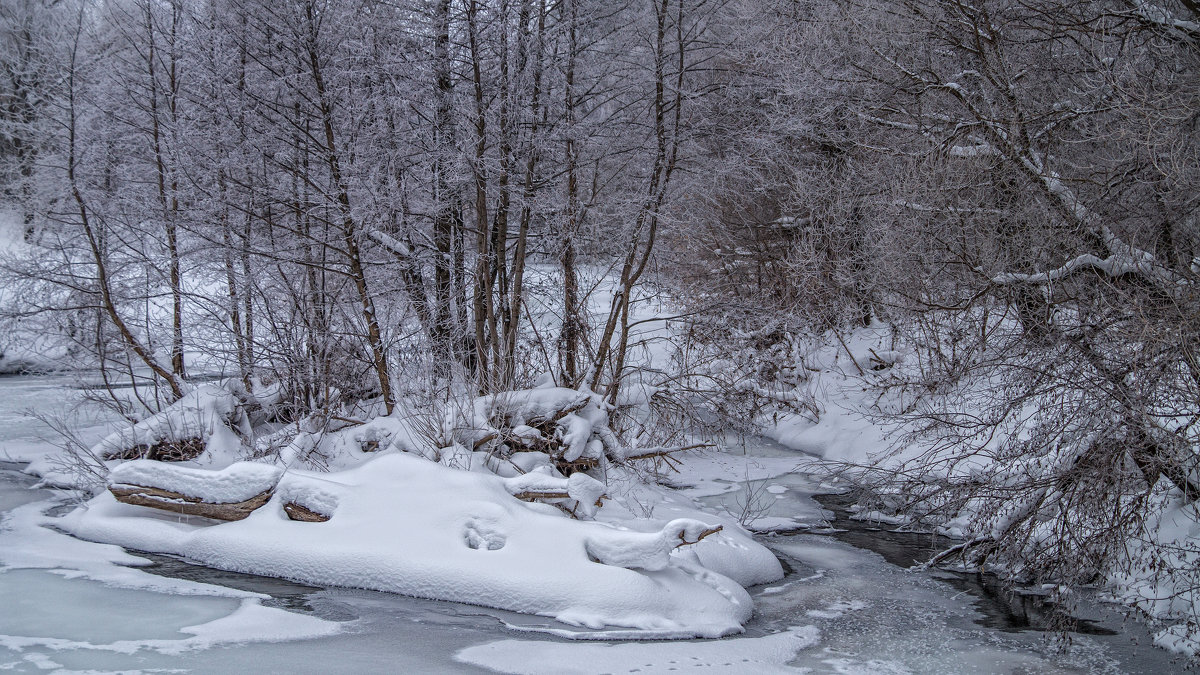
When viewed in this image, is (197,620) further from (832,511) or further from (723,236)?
(723,236)

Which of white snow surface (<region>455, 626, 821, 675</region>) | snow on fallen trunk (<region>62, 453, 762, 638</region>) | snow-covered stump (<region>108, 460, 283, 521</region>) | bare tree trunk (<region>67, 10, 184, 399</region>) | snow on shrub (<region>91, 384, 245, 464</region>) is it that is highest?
bare tree trunk (<region>67, 10, 184, 399</region>)

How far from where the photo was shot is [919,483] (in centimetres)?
871

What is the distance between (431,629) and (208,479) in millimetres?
3206

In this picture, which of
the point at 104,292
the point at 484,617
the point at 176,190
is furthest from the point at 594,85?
the point at 484,617

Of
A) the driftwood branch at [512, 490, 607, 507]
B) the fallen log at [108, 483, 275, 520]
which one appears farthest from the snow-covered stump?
the driftwood branch at [512, 490, 607, 507]

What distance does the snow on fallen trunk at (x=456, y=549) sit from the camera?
23.3ft

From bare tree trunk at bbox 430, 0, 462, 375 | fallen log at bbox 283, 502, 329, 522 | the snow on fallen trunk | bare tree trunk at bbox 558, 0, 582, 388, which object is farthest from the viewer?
bare tree trunk at bbox 558, 0, 582, 388

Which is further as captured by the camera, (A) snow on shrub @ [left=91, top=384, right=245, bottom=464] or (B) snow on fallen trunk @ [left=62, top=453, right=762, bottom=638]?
(A) snow on shrub @ [left=91, top=384, right=245, bottom=464]

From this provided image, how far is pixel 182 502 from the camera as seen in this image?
8.66 meters

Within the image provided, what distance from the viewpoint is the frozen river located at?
5.88 m

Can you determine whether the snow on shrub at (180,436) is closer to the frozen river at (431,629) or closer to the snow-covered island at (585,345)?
the snow-covered island at (585,345)

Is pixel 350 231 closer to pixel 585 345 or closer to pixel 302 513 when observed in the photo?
pixel 585 345

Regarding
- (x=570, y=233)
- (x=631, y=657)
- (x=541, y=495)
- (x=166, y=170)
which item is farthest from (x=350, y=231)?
(x=631, y=657)

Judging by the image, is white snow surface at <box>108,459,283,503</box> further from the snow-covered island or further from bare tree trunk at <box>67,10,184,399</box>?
bare tree trunk at <box>67,10,184,399</box>
